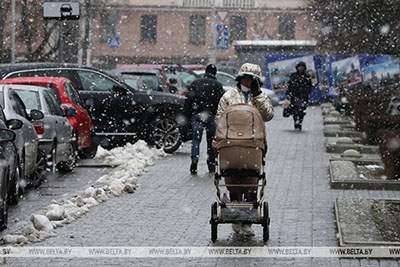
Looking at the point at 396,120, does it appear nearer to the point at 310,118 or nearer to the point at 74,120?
the point at 74,120

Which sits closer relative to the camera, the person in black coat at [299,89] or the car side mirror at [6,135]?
the car side mirror at [6,135]

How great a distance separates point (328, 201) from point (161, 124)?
33.1ft

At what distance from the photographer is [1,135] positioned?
12977 millimetres

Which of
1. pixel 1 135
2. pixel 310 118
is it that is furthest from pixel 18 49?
pixel 1 135

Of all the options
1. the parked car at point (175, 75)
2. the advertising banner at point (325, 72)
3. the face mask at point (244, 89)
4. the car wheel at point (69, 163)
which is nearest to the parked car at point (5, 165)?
the face mask at point (244, 89)

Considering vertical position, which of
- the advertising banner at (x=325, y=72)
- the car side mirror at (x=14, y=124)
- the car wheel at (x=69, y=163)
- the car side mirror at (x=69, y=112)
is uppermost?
the car side mirror at (x=14, y=124)

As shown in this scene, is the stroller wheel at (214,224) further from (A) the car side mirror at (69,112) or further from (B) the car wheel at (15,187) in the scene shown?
(A) the car side mirror at (69,112)

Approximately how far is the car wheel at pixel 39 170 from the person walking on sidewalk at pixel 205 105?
2630 mm

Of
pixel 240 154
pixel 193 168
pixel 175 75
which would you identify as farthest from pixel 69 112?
pixel 175 75

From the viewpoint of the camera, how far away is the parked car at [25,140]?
628 inches

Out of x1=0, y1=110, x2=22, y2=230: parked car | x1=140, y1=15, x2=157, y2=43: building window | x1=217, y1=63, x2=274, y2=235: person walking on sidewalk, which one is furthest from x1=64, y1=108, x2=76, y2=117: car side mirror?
x1=140, y1=15, x2=157, y2=43: building window

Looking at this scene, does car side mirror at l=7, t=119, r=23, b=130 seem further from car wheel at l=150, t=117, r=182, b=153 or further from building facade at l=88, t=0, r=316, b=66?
building facade at l=88, t=0, r=316, b=66

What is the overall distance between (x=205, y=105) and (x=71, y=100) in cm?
321

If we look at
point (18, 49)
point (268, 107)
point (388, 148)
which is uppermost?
point (268, 107)
